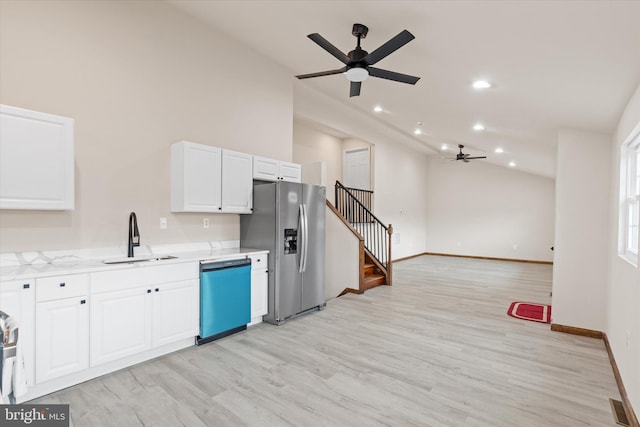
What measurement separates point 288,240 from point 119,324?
6.96ft

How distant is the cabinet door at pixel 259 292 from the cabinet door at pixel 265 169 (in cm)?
129

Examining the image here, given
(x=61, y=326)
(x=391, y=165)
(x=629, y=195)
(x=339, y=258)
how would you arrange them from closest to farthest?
(x=61, y=326), (x=629, y=195), (x=339, y=258), (x=391, y=165)

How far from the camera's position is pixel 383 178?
9445 mm

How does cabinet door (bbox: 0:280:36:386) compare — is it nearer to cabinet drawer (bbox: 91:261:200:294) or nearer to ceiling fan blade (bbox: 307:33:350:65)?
cabinet drawer (bbox: 91:261:200:294)

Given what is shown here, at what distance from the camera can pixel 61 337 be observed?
8.36 feet

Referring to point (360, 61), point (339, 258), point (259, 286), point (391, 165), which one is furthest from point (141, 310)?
point (391, 165)

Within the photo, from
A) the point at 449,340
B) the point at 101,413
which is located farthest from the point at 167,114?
the point at 449,340

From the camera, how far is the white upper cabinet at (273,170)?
4.47 m

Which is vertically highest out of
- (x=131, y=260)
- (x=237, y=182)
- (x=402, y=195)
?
(x=402, y=195)

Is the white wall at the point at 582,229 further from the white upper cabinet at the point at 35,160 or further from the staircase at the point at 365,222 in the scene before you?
the white upper cabinet at the point at 35,160

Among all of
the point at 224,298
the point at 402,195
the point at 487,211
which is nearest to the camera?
the point at 224,298

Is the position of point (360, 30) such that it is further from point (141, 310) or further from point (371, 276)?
point (371, 276)

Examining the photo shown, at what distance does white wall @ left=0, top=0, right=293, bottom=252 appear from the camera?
2.79 meters

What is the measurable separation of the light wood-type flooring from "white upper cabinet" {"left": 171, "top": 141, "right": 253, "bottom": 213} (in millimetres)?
1548
